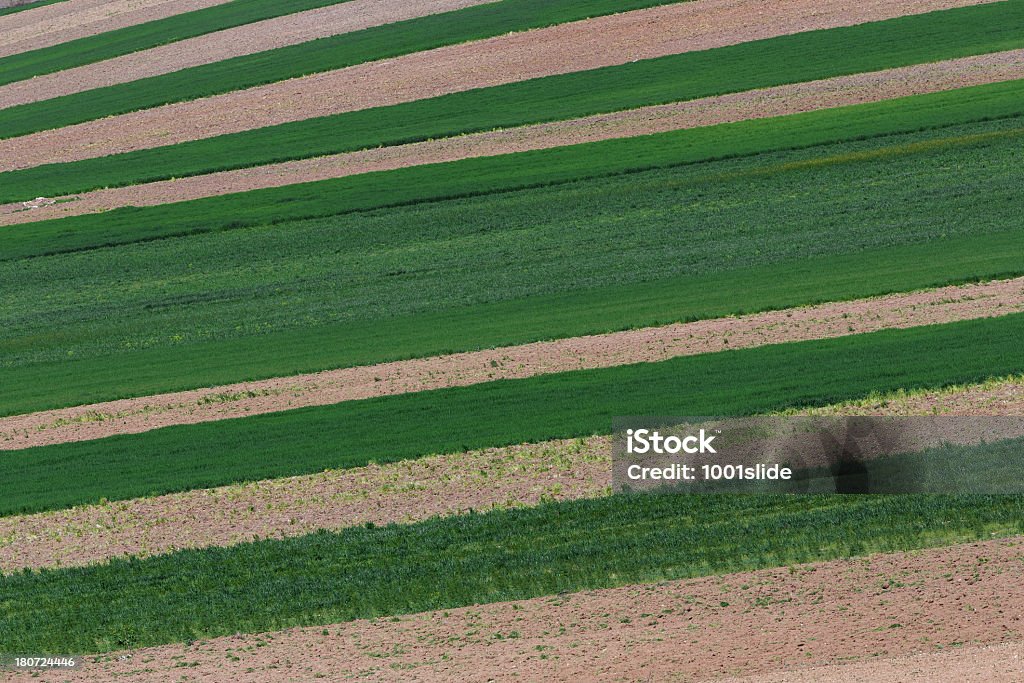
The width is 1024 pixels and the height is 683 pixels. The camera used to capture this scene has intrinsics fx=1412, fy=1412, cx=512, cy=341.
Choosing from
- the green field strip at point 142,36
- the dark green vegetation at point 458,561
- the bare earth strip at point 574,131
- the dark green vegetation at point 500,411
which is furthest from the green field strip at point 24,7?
the dark green vegetation at point 458,561

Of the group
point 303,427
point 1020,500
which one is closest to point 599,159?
point 303,427

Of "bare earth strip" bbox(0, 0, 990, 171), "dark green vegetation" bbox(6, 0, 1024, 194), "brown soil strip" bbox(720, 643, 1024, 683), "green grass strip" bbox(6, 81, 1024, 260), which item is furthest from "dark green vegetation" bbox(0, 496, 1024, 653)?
"bare earth strip" bbox(0, 0, 990, 171)

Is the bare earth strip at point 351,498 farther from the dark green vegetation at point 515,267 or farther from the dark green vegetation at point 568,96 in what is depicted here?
the dark green vegetation at point 568,96

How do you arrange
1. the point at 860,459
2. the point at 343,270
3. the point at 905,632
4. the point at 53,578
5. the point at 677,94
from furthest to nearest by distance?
the point at 677,94, the point at 343,270, the point at 860,459, the point at 53,578, the point at 905,632

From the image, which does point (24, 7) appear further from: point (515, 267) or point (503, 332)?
point (503, 332)

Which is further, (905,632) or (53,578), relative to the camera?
(53,578)

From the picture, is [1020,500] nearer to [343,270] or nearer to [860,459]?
[860,459]

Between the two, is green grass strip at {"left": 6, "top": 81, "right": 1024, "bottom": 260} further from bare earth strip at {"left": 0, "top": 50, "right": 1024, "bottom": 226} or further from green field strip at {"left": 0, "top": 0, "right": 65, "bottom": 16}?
green field strip at {"left": 0, "top": 0, "right": 65, "bottom": 16}
